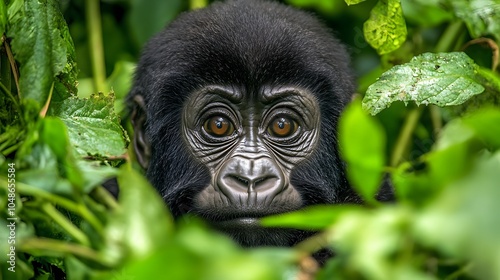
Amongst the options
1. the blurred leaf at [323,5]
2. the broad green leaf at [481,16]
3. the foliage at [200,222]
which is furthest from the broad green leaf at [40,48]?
A: the blurred leaf at [323,5]

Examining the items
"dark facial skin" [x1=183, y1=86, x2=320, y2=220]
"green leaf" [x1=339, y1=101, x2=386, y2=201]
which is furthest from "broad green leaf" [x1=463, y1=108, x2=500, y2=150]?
"dark facial skin" [x1=183, y1=86, x2=320, y2=220]

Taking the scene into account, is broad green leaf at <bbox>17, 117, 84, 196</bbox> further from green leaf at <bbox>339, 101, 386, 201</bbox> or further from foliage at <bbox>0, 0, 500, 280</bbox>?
green leaf at <bbox>339, 101, 386, 201</bbox>

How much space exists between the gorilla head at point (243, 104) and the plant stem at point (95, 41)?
1.06 metres

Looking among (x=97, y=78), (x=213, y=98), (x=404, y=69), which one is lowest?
(x=97, y=78)

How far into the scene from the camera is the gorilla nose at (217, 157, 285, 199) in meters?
3.10

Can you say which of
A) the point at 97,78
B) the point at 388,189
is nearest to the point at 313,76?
the point at 388,189

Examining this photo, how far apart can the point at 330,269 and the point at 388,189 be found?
211 cm

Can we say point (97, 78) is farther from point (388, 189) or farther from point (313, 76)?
point (388, 189)

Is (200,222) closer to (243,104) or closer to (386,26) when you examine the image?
(386,26)

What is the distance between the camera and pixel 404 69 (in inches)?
112

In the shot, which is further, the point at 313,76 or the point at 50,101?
the point at 313,76

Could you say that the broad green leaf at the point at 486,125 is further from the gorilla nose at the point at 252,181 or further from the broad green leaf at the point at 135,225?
the gorilla nose at the point at 252,181

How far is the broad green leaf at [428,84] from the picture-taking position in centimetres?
271

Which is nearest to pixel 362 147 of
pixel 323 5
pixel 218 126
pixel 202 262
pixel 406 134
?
pixel 202 262
